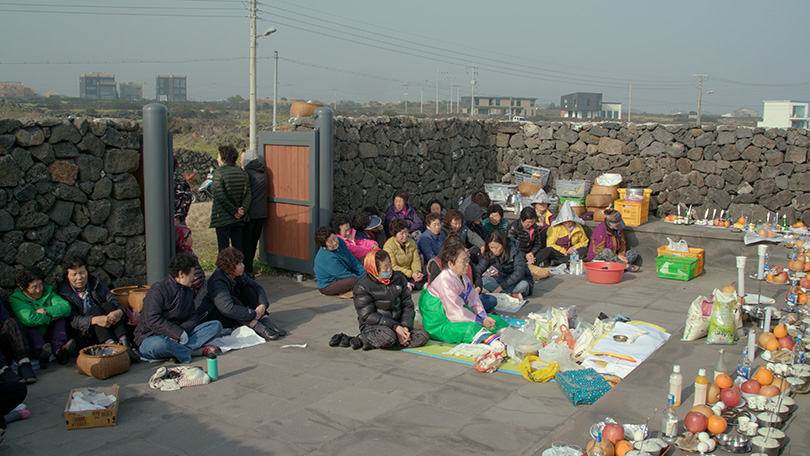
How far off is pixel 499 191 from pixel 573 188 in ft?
4.84

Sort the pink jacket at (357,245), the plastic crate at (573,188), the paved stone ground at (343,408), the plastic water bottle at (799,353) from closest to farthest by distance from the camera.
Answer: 1. the paved stone ground at (343,408)
2. the plastic water bottle at (799,353)
3. the pink jacket at (357,245)
4. the plastic crate at (573,188)

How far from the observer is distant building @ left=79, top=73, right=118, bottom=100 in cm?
6762

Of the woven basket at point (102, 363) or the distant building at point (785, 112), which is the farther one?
the distant building at point (785, 112)

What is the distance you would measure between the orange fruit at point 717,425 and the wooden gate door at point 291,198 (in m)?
A: 6.07

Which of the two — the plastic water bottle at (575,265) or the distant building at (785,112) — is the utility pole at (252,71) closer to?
the plastic water bottle at (575,265)

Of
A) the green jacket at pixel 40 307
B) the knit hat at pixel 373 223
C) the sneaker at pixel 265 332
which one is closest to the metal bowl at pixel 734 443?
the sneaker at pixel 265 332

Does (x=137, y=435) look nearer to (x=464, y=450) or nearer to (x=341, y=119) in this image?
(x=464, y=450)

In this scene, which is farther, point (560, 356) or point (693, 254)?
point (693, 254)

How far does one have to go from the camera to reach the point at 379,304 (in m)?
6.70

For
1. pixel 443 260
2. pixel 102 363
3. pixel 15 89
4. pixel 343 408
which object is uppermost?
pixel 15 89

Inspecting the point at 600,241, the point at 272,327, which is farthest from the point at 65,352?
the point at 600,241

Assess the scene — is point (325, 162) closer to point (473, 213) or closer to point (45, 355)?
point (473, 213)

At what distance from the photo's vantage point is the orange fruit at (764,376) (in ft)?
Answer: 15.4

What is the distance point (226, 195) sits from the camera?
28.9 ft
